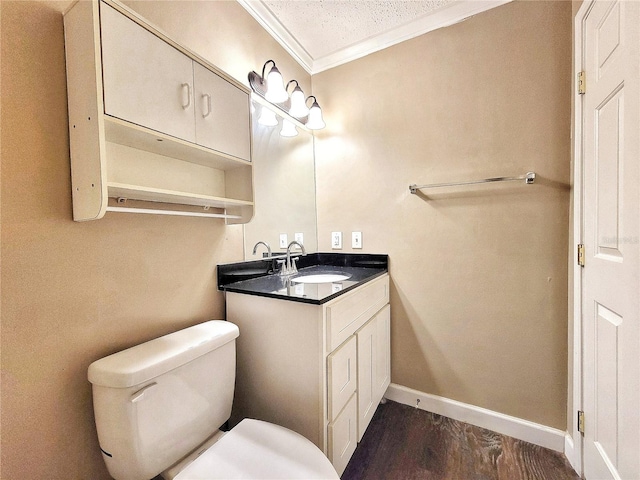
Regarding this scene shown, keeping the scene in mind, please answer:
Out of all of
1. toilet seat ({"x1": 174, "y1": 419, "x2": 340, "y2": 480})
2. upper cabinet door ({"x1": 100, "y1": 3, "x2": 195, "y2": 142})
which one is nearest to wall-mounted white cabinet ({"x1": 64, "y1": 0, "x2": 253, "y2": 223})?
upper cabinet door ({"x1": 100, "y1": 3, "x2": 195, "y2": 142})

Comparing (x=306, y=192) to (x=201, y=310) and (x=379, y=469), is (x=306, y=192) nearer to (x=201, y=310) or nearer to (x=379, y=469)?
(x=201, y=310)

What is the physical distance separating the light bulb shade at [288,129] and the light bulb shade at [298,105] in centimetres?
6

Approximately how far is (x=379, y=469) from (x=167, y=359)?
1150mm

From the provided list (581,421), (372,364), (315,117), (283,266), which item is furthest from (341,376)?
(315,117)

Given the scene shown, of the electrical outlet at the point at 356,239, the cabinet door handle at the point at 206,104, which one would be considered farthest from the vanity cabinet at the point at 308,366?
the cabinet door handle at the point at 206,104

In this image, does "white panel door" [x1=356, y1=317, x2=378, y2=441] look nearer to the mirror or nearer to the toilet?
the toilet

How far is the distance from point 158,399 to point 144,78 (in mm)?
1032

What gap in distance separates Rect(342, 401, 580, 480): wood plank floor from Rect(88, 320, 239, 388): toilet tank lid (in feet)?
3.05

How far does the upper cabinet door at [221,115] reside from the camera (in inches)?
41.2

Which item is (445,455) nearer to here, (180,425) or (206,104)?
(180,425)

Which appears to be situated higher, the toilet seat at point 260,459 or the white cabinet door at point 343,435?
the toilet seat at point 260,459

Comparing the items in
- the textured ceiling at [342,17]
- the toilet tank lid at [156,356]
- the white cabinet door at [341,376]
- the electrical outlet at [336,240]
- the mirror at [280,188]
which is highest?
the textured ceiling at [342,17]

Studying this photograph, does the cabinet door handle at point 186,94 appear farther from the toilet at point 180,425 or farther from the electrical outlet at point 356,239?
the electrical outlet at point 356,239

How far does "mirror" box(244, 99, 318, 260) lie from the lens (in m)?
1.56
